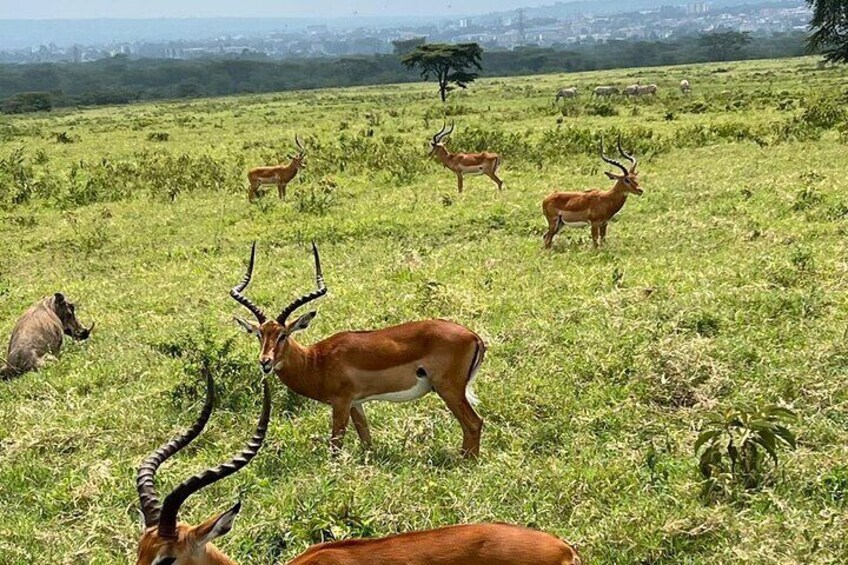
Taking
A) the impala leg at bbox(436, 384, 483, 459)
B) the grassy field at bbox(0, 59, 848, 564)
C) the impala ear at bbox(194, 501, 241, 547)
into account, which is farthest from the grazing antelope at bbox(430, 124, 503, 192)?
the impala ear at bbox(194, 501, 241, 547)

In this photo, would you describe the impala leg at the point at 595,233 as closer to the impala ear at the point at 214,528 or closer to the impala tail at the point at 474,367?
the impala tail at the point at 474,367

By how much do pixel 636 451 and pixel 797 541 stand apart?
4.53 ft

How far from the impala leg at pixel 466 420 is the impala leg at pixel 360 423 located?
661mm

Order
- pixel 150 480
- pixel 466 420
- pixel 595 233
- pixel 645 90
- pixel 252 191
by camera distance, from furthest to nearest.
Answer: pixel 645 90, pixel 252 191, pixel 595 233, pixel 466 420, pixel 150 480

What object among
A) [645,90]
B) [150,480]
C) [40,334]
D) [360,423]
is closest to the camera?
[150,480]

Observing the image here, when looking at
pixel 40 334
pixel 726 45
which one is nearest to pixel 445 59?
pixel 40 334

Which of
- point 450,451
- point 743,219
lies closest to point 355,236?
point 743,219

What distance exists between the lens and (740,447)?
16.1 ft

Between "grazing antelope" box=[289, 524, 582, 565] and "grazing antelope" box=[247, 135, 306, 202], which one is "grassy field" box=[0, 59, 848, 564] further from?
"grazing antelope" box=[289, 524, 582, 565]

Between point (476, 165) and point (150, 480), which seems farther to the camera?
point (476, 165)

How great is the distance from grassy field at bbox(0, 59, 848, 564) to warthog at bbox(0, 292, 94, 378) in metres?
0.39

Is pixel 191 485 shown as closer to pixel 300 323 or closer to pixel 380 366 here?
pixel 380 366

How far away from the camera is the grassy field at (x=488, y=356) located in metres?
5.02

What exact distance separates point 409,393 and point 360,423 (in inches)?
17.6
